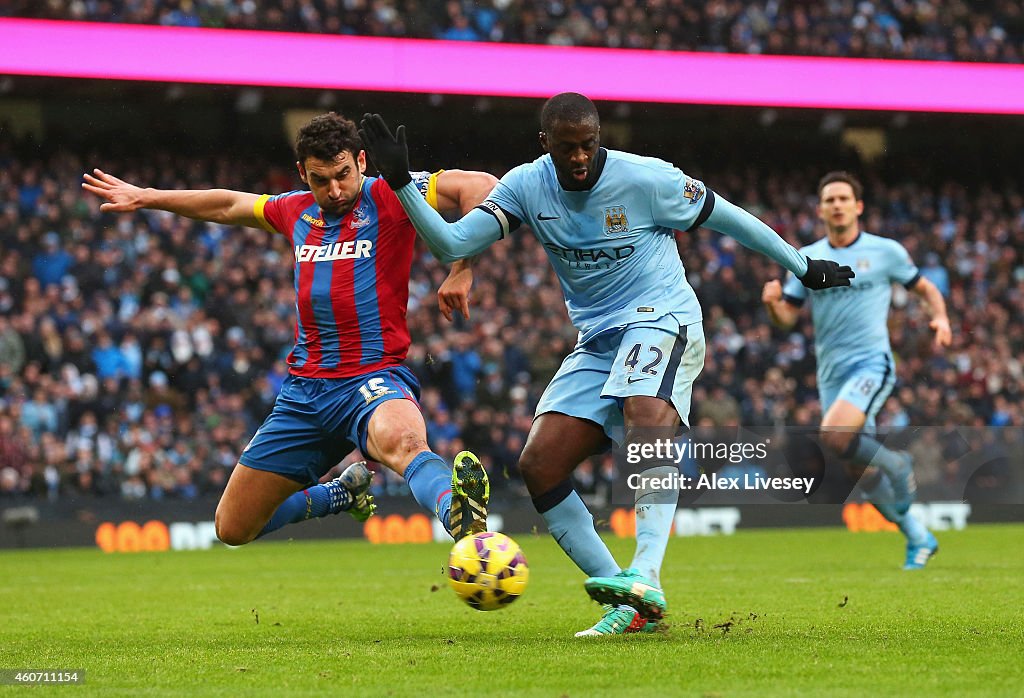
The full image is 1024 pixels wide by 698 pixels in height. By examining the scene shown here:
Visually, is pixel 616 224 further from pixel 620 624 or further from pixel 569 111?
pixel 620 624

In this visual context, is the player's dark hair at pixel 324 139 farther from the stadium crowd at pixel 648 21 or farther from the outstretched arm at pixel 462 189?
the stadium crowd at pixel 648 21

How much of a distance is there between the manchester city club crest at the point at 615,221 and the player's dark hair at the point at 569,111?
0.48 metres

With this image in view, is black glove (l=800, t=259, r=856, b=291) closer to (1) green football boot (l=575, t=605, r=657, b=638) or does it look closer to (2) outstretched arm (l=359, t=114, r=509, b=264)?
(2) outstretched arm (l=359, t=114, r=509, b=264)

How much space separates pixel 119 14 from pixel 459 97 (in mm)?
5515

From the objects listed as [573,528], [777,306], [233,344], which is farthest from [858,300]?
[233,344]

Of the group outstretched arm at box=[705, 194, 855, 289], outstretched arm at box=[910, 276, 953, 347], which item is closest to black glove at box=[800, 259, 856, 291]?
outstretched arm at box=[705, 194, 855, 289]

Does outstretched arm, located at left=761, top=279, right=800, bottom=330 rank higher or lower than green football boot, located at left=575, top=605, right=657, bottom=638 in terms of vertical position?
higher

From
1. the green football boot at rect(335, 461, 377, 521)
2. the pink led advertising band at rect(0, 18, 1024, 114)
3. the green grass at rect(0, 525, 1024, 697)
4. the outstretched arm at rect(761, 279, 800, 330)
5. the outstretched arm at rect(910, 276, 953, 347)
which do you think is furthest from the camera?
the pink led advertising band at rect(0, 18, 1024, 114)

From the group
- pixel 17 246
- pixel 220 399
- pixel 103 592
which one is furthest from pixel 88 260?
pixel 103 592

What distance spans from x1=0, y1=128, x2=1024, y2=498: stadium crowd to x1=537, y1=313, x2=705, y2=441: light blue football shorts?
9.41 meters

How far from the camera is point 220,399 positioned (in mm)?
17766

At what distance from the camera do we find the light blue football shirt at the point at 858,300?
1132 centimetres

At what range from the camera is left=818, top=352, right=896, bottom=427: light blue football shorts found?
1117cm

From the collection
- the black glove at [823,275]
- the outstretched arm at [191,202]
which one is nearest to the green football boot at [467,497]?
the black glove at [823,275]
